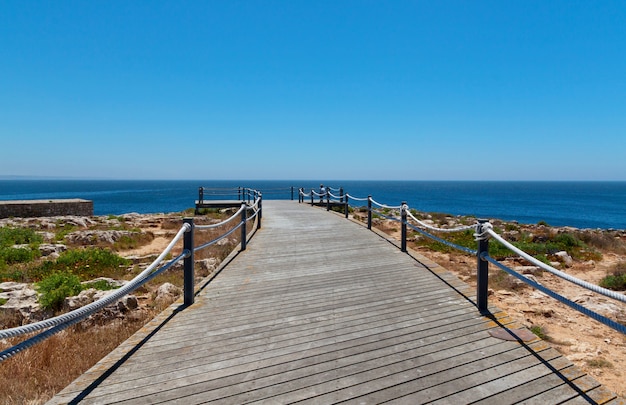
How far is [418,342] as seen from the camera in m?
4.19

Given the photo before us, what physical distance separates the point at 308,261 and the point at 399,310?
3.46 m

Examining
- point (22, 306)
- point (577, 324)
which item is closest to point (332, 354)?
point (577, 324)

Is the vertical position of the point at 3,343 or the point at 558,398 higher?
the point at 558,398

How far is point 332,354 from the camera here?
154 inches

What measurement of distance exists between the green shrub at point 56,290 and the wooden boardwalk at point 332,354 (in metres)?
2.99

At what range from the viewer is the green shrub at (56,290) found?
6.79 meters

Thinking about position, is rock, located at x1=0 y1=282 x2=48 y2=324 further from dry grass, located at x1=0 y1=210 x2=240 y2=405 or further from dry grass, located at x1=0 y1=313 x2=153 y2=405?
dry grass, located at x1=0 y1=313 x2=153 y2=405

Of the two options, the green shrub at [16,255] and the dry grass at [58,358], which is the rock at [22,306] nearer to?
the dry grass at [58,358]

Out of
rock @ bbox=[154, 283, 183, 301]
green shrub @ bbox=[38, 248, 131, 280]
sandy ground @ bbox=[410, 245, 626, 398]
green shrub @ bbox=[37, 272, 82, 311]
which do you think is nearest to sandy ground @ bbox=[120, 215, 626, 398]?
sandy ground @ bbox=[410, 245, 626, 398]

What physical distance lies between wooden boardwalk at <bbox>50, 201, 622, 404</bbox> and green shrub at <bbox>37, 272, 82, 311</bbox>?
299cm

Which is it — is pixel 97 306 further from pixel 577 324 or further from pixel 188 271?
pixel 577 324

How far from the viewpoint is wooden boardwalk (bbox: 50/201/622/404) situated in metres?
3.21

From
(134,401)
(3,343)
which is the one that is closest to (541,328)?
(134,401)

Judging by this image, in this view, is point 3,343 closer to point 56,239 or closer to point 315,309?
point 315,309
